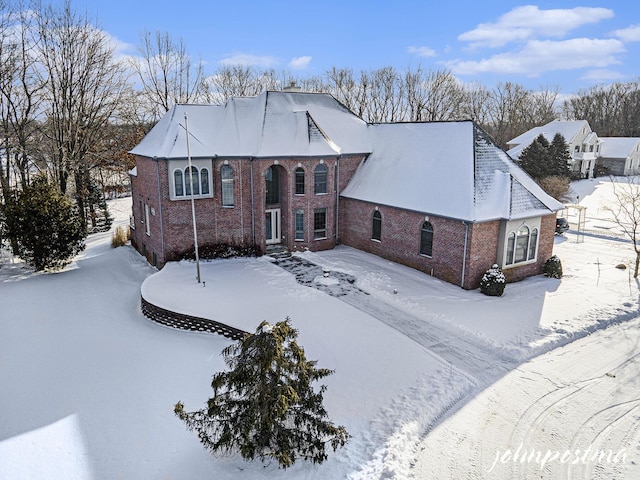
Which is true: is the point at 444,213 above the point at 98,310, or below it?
above

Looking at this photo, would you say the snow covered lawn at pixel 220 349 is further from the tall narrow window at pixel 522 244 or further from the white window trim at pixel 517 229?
the tall narrow window at pixel 522 244

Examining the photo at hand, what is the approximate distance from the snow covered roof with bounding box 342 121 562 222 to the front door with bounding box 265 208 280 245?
3835mm

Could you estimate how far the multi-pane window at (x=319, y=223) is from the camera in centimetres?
2398

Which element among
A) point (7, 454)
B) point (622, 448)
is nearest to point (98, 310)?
point (7, 454)

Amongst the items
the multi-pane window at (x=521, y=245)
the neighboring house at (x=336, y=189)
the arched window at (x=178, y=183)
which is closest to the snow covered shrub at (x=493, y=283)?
the neighboring house at (x=336, y=189)

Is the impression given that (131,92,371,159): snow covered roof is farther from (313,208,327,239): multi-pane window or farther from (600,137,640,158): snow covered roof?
(600,137,640,158): snow covered roof

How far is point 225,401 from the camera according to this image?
8891 mm

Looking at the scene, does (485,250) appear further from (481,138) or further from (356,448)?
(356,448)

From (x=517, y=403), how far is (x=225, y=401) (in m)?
7.24

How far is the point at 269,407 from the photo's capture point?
8445 mm

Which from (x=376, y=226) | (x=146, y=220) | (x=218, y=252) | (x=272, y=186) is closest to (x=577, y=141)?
(x=376, y=226)

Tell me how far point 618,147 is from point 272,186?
54118 millimetres

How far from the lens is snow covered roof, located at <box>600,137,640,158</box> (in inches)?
2237

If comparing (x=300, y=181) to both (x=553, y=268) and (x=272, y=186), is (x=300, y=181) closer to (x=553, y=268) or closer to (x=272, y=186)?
(x=272, y=186)
